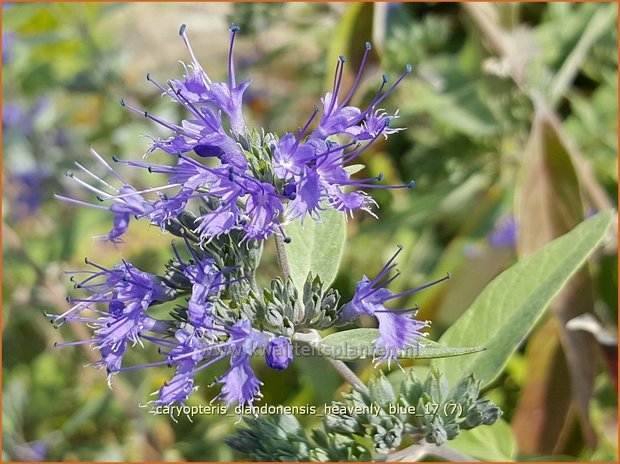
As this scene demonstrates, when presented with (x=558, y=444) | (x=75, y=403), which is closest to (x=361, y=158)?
(x=558, y=444)

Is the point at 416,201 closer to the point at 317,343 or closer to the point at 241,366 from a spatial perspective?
the point at 317,343

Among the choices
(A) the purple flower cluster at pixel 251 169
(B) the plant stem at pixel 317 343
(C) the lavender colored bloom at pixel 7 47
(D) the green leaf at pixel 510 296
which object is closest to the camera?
(A) the purple flower cluster at pixel 251 169

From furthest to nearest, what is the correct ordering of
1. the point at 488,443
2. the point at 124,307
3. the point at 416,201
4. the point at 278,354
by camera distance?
the point at 416,201
the point at 488,443
the point at 124,307
the point at 278,354

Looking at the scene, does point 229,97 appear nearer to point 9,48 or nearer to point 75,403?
point 75,403

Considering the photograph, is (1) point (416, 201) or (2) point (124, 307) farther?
(1) point (416, 201)

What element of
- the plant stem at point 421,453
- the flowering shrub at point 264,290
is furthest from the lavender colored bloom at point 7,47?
the plant stem at point 421,453

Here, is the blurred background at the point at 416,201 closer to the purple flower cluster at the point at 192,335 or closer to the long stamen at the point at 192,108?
the purple flower cluster at the point at 192,335

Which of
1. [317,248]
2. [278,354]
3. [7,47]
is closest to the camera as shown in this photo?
[278,354]

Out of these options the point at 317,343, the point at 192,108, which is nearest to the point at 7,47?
the point at 192,108
